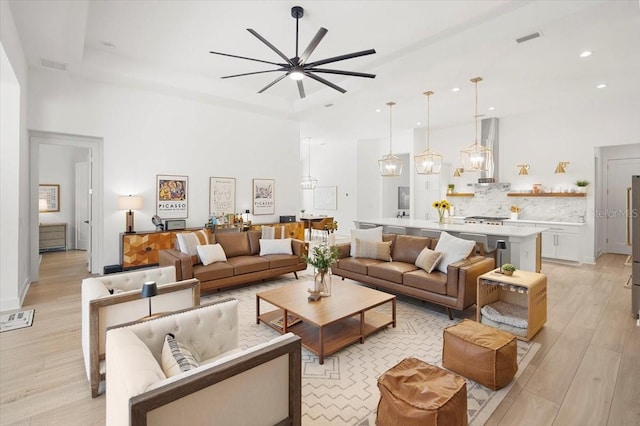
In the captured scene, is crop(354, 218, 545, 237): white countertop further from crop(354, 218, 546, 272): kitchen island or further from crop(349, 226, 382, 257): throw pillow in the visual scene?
crop(349, 226, 382, 257): throw pillow

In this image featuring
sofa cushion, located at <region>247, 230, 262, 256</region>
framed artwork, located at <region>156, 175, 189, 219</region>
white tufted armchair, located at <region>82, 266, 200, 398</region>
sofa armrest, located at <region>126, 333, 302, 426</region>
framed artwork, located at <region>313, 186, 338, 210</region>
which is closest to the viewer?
sofa armrest, located at <region>126, 333, 302, 426</region>

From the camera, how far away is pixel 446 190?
8.88 m

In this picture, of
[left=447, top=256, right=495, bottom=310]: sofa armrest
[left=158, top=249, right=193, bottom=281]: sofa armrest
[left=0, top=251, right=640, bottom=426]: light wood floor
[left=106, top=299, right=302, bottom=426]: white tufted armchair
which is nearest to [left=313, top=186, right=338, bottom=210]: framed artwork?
[left=158, top=249, right=193, bottom=281]: sofa armrest

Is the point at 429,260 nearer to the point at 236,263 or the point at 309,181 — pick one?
the point at 236,263

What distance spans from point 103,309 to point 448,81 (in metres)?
5.71

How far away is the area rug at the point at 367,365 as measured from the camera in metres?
2.20

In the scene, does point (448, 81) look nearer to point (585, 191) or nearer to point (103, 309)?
point (585, 191)

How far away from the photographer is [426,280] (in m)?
3.93

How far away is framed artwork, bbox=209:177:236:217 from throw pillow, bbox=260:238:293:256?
1.89 meters

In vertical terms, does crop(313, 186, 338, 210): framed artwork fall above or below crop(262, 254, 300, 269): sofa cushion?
above

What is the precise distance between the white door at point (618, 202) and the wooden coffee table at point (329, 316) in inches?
292

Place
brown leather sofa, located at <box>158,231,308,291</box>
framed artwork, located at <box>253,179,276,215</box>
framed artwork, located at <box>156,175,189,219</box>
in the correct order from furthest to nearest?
framed artwork, located at <box>253,179,276,215</box> < framed artwork, located at <box>156,175,189,219</box> < brown leather sofa, located at <box>158,231,308,291</box>

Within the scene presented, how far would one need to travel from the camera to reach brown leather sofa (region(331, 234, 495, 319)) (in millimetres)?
3645

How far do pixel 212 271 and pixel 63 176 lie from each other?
6.64 metres
